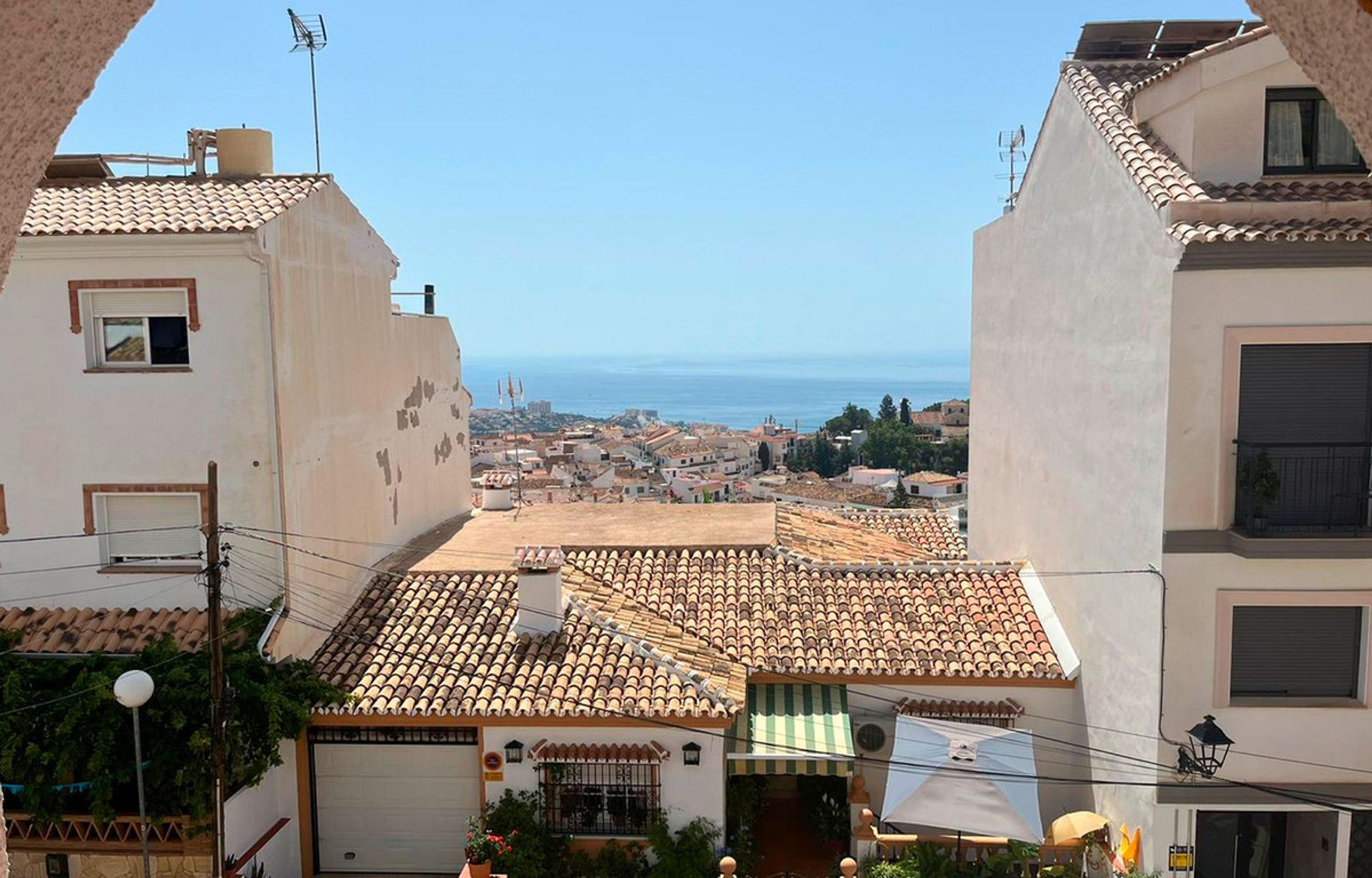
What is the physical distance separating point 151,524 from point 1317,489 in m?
16.1

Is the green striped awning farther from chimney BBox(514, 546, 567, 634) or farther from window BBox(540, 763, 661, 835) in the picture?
chimney BBox(514, 546, 567, 634)

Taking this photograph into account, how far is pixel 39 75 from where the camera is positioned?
80.4 inches

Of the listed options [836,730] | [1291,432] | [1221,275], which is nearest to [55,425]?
[836,730]

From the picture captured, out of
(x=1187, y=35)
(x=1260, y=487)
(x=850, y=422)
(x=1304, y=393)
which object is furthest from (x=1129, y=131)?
(x=850, y=422)

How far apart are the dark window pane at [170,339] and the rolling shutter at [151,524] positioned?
202cm

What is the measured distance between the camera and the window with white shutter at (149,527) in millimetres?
15180

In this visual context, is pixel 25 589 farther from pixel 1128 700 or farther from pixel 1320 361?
pixel 1320 361

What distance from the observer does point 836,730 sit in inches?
593

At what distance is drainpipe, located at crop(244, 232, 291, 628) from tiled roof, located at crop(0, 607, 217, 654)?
1100 millimetres

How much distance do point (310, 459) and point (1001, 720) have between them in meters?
11.6

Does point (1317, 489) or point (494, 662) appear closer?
point (1317, 489)

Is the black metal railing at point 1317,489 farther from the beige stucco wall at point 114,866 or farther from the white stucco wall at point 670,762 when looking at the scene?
the beige stucco wall at point 114,866

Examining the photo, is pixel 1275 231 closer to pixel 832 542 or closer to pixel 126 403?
pixel 832 542

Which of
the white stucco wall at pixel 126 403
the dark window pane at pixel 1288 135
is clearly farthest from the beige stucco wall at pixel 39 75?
the dark window pane at pixel 1288 135
